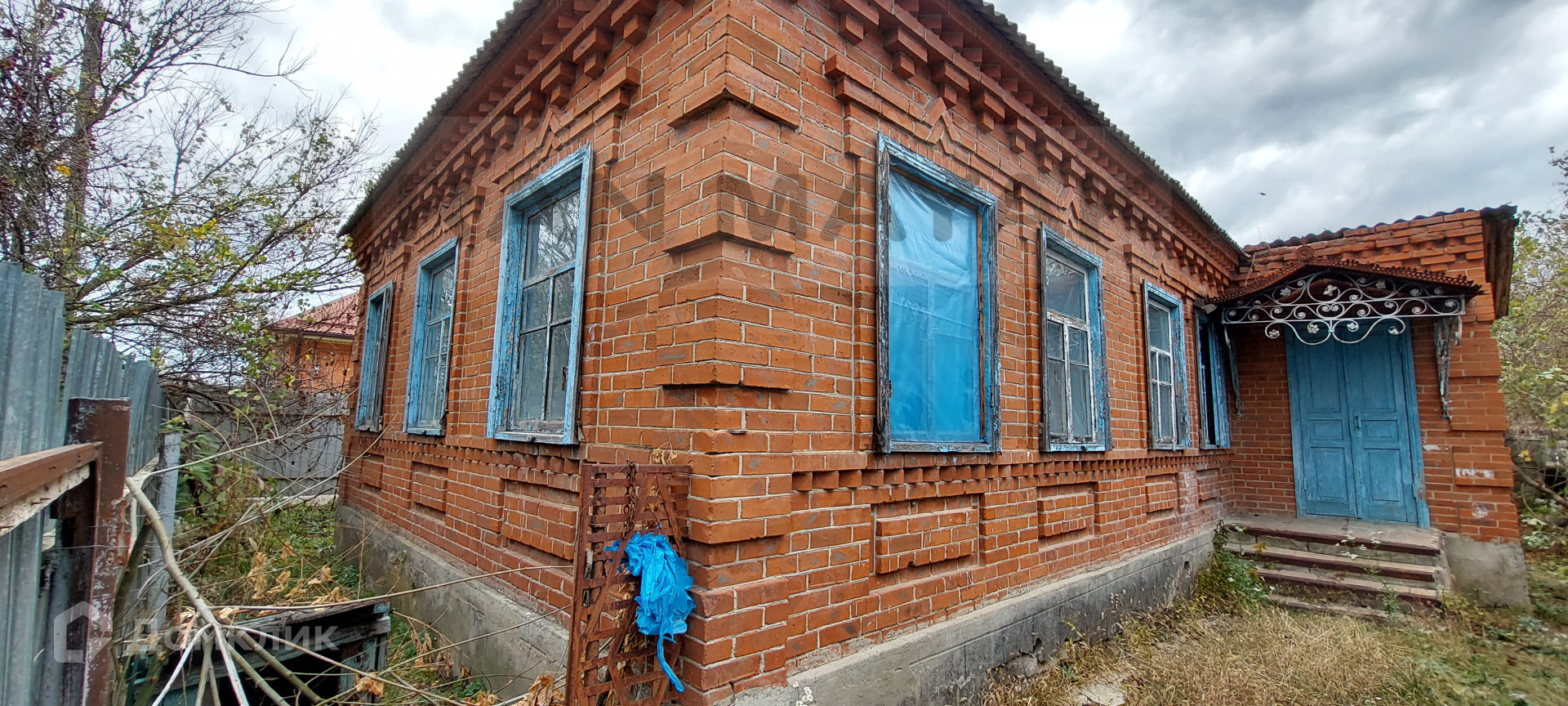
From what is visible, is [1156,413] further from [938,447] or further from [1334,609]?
[938,447]

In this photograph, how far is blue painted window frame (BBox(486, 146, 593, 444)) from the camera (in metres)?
3.46

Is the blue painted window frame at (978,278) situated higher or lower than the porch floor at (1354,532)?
higher

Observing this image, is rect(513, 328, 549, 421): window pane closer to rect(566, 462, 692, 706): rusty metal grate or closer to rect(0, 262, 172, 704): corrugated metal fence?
rect(566, 462, 692, 706): rusty metal grate

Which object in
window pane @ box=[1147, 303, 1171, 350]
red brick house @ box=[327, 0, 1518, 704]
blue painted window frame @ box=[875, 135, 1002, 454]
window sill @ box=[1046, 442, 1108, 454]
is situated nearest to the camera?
red brick house @ box=[327, 0, 1518, 704]

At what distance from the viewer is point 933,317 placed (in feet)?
12.4

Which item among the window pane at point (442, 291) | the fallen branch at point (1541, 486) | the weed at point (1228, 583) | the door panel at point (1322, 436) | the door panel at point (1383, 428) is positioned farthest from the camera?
the fallen branch at point (1541, 486)

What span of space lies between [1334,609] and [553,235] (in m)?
7.26

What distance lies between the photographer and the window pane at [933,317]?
3531 mm

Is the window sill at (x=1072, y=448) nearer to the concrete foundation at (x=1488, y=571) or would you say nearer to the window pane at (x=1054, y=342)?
the window pane at (x=1054, y=342)

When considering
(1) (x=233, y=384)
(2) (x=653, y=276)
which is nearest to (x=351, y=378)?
(1) (x=233, y=384)

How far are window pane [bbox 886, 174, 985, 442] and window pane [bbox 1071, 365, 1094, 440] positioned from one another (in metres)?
1.55

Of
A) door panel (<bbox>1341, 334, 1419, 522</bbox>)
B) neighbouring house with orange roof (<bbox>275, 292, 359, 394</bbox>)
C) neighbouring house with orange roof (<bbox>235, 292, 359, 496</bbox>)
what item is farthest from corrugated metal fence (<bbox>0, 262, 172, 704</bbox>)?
door panel (<bbox>1341, 334, 1419, 522</bbox>)

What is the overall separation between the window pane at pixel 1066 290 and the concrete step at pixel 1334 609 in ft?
11.6

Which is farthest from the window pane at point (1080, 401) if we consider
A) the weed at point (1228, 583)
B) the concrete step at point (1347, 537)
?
the concrete step at point (1347, 537)
